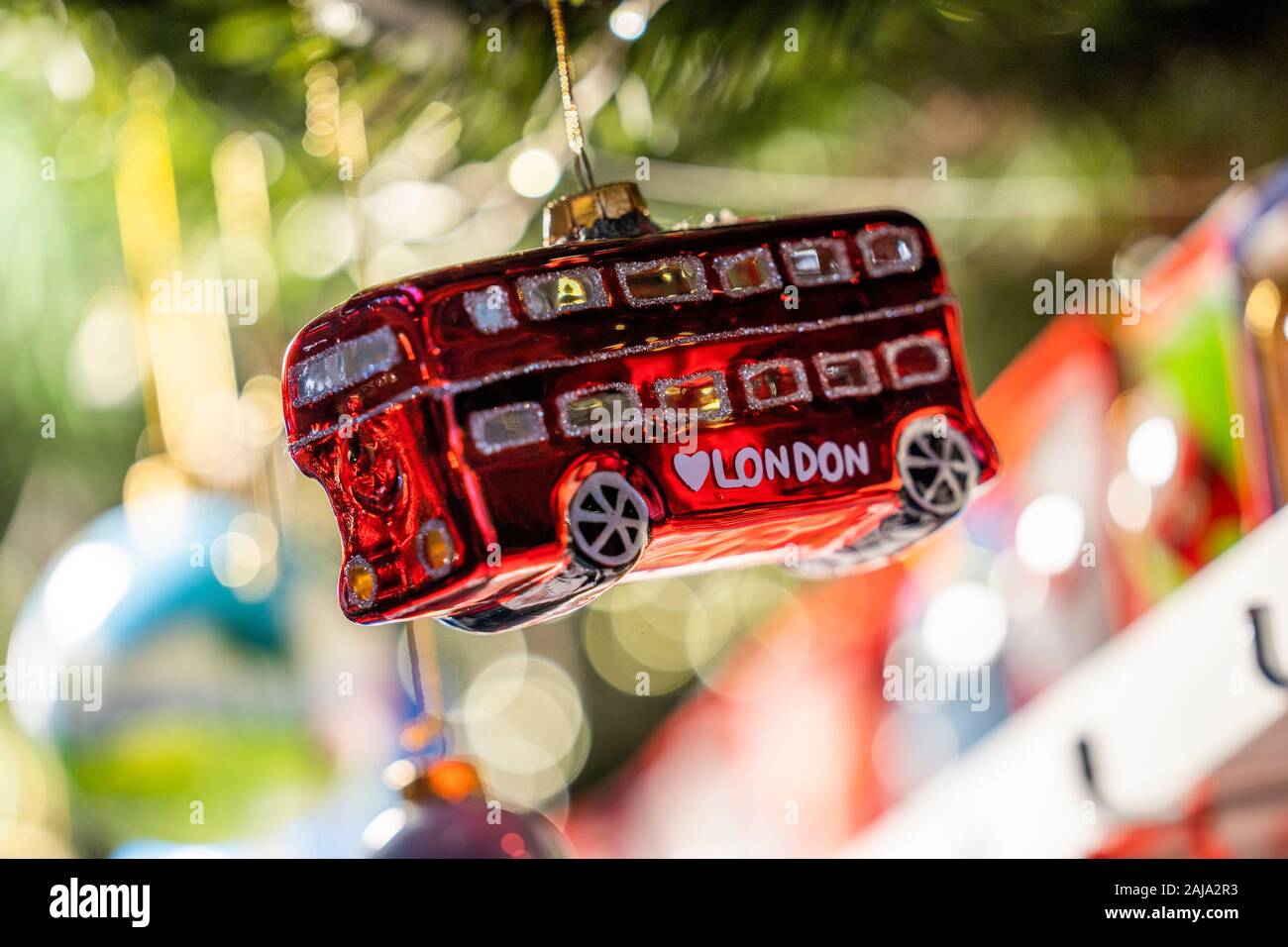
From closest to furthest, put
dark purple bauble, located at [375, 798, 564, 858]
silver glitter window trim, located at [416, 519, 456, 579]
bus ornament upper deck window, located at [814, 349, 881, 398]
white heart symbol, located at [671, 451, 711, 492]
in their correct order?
silver glitter window trim, located at [416, 519, 456, 579], white heart symbol, located at [671, 451, 711, 492], bus ornament upper deck window, located at [814, 349, 881, 398], dark purple bauble, located at [375, 798, 564, 858]

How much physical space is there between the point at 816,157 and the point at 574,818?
130 inches

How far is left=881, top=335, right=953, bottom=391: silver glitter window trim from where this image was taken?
2117 millimetres

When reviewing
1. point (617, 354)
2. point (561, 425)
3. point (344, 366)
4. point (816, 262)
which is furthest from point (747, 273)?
point (344, 366)

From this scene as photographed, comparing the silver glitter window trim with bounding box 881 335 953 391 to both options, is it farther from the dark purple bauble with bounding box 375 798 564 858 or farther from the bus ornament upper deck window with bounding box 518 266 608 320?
the dark purple bauble with bounding box 375 798 564 858

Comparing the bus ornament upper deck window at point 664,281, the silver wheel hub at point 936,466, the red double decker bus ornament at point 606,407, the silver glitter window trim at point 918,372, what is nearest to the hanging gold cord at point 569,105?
the red double decker bus ornament at point 606,407

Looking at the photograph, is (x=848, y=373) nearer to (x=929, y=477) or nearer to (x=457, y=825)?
(x=929, y=477)

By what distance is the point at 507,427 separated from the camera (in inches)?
73.1

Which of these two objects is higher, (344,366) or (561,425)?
(344,366)

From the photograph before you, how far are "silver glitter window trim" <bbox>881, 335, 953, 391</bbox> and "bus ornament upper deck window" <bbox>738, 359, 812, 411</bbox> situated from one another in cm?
17

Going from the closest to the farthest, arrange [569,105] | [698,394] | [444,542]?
[444,542], [698,394], [569,105]

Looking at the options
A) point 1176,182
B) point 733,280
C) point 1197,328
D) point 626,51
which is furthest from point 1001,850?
point 733,280

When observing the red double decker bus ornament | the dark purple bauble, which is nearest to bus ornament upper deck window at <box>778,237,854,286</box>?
the red double decker bus ornament

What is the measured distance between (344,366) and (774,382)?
1.94 ft

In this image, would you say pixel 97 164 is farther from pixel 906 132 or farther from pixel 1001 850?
pixel 1001 850
